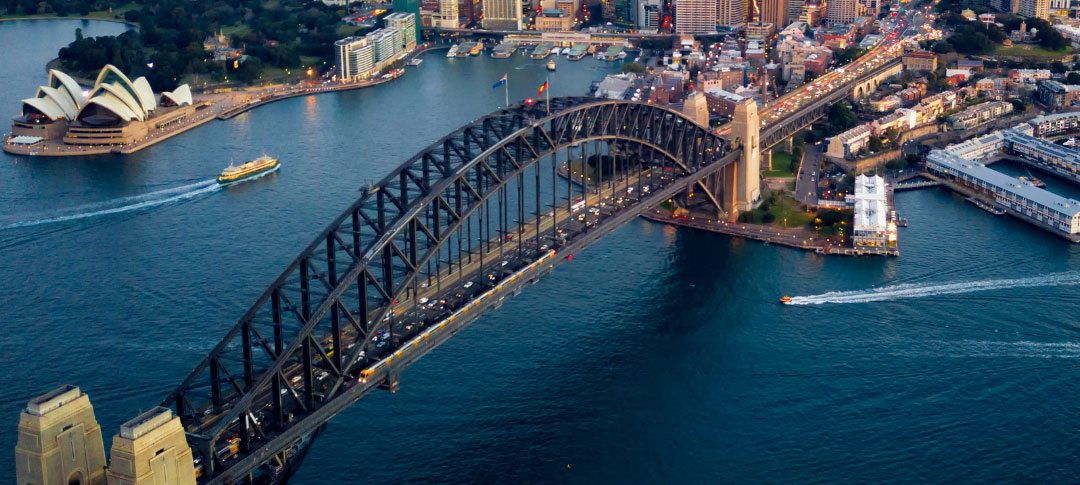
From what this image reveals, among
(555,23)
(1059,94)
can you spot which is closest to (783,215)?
(1059,94)

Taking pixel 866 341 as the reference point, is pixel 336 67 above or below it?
above

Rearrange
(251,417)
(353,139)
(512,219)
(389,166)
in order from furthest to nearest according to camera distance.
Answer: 1. (353,139)
2. (389,166)
3. (512,219)
4. (251,417)

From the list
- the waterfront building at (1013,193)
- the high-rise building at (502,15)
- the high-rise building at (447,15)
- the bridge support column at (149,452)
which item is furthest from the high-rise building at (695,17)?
the bridge support column at (149,452)

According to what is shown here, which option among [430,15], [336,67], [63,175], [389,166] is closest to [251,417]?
[389,166]

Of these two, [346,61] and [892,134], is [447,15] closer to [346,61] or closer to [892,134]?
[346,61]

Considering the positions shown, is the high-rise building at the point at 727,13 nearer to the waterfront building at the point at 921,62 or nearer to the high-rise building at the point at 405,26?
the waterfront building at the point at 921,62

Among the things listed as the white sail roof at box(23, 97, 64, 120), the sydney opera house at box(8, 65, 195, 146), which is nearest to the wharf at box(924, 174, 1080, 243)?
the sydney opera house at box(8, 65, 195, 146)

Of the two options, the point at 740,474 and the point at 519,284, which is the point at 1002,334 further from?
the point at 519,284

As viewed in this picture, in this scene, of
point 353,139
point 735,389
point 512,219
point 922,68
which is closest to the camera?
point 735,389
